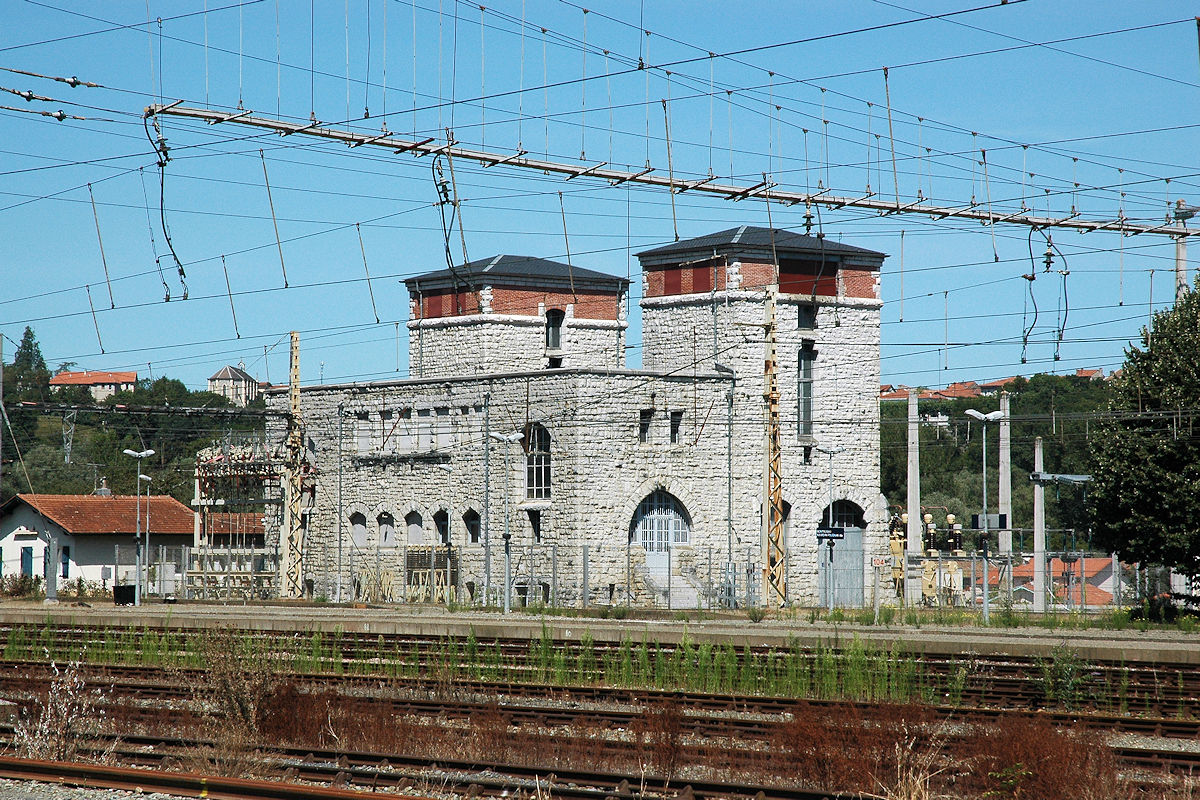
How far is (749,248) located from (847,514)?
1025 centimetres

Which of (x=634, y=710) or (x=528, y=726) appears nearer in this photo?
(x=528, y=726)

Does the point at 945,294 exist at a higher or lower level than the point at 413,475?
higher

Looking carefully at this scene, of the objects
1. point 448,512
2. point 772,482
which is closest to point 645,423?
point 448,512

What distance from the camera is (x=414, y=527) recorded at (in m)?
48.0

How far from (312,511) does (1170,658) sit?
3670cm

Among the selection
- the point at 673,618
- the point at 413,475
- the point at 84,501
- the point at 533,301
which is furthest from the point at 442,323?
the point at 673,618

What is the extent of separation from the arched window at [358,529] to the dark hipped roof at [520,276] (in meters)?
9.88

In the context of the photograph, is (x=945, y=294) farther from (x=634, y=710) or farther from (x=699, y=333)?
(x=634, y=710)

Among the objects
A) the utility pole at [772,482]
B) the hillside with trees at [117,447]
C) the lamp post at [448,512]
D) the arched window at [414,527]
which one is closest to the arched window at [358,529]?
the arched window at [414,527]

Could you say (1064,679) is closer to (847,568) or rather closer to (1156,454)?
(1156,454)

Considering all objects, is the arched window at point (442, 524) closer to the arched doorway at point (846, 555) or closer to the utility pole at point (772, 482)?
the arched doorway at point (846, 555)

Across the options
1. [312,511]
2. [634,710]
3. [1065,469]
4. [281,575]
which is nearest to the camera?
[634,710]

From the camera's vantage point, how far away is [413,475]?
48.1 metres

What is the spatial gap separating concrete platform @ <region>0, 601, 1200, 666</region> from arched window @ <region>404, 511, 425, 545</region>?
11625mm
